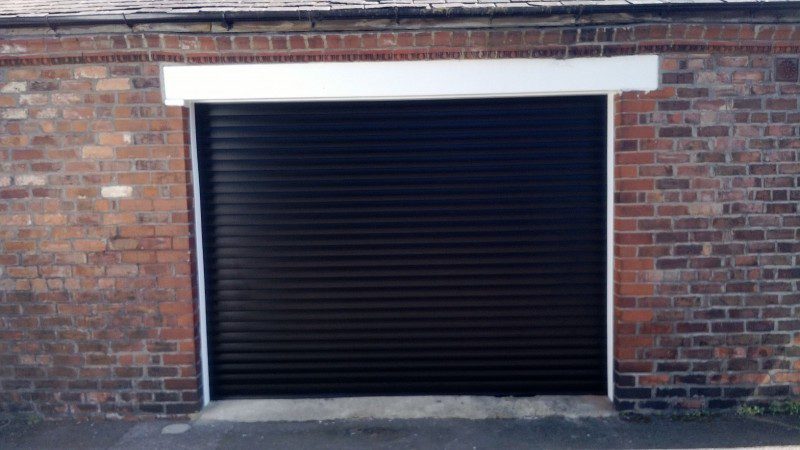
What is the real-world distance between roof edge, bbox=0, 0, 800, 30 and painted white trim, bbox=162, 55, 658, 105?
34 cm

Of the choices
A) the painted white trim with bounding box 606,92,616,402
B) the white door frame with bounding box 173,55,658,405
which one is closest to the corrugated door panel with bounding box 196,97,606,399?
the painted white trim with bounding box 606,92,616,402

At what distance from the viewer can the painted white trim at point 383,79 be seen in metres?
4.67

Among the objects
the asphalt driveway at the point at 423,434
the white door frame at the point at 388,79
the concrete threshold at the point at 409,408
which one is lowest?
the asphalt driveway at the point at 423,434

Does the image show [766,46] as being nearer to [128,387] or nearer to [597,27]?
[597,27]

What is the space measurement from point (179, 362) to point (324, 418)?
1.17 metres

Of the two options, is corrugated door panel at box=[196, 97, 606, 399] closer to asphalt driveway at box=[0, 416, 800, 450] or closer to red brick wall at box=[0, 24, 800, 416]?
red brick wall at box=[0, 24, 800, 416]

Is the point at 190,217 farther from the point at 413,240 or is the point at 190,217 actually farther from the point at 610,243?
the point at 610,243

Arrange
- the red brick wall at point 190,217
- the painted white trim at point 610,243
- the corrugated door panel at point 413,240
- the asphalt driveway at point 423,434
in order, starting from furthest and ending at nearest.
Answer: the corrugated door panel at point 413,240 < the painted white trim at point 610,243 < the red brick wall at point 190,217 < the asphalt driveway at point 423,434

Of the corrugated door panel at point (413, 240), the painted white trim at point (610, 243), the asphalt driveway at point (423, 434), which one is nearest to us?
the asphalt driveway at point (423, 434)

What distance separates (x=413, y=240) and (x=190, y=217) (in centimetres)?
170

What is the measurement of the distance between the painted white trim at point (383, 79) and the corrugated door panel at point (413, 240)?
302 millimetres

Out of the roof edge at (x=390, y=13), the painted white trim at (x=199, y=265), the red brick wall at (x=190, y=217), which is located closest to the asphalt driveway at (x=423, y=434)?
the red brick wall at (x=190, y=217)

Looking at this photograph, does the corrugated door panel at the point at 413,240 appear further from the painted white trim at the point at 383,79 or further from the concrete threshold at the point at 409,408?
the painted white trim at the point at 383,79

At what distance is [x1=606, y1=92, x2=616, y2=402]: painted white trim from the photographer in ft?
15.9
